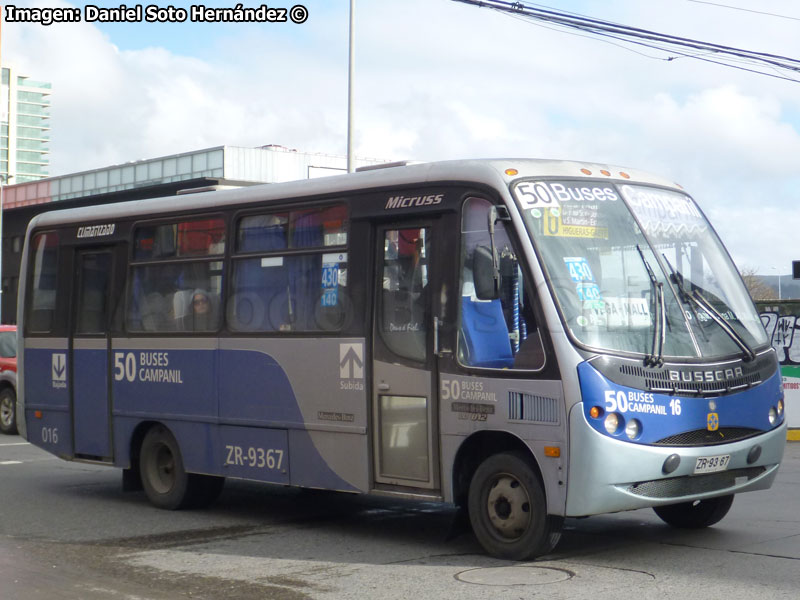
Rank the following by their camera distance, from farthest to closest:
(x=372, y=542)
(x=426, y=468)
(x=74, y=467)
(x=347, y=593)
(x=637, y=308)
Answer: (x=74, y=467) → (x=372, y=542) → (x=426, y=468) → (x=637, y=308) → (x=347, y=593)

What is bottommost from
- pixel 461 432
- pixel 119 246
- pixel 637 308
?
pixel 461 432

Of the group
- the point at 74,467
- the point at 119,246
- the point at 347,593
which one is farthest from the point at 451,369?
the point at 74,467

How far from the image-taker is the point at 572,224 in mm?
8828

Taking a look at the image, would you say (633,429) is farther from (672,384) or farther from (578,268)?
(578,268)

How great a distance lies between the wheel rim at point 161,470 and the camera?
Result: 12094 mm

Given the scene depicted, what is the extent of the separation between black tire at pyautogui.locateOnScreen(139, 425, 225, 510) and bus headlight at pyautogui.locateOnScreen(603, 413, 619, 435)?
5.08 m

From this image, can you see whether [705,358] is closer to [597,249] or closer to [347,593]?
[597,249]

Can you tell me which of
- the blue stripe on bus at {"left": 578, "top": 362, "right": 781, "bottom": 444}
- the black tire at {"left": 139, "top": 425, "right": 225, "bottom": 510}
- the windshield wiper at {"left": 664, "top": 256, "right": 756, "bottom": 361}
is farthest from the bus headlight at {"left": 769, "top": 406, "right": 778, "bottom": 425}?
the black tire at {"left": 139, "top": 425, "right": 225, "bottom": 510}

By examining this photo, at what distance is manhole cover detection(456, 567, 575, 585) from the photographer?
791cm

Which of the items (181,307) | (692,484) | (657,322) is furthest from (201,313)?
(692,484)

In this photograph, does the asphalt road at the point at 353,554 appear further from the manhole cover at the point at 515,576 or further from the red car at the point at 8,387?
the red car at the point at 8,387

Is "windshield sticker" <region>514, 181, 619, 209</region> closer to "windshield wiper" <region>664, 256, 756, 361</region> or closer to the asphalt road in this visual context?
"windshield wiper" <region>664, 256, 756, 361</region>

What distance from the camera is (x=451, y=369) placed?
29.6 feet

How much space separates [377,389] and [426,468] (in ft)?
2.64
